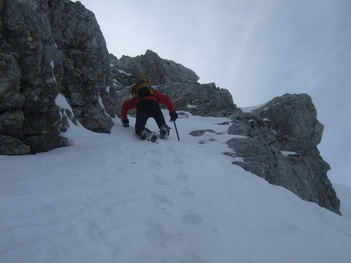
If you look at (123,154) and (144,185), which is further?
(123,154)

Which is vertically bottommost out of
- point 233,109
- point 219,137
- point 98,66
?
point 219,137

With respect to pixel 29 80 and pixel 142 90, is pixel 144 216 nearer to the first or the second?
pixel 29 80

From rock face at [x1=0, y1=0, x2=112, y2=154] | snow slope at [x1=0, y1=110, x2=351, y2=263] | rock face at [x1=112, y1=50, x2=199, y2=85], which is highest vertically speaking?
rock face at [x1=112, y1=50, x2=199, y2=85]

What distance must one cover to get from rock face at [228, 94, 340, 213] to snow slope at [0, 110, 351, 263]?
5480mm

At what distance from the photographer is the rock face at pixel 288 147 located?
13.1 m

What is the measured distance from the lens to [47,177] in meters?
5.48

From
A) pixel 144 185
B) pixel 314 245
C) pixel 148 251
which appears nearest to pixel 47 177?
pixel 144 185

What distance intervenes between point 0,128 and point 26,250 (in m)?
4.87

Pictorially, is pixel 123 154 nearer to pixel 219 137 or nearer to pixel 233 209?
pixel 233 209

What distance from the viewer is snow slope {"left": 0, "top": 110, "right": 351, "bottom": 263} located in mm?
3533

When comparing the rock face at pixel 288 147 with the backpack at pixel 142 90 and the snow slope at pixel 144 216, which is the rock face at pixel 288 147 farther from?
the snow slope at pixel 144 216

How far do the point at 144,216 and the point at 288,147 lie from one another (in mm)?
21116

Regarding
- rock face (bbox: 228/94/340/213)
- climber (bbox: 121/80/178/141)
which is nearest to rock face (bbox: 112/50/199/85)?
rock face (bbox: 228/94/340/213)

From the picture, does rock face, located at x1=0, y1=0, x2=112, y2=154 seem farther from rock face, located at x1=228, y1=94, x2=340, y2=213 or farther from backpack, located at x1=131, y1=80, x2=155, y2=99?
rock face, located at x1=228, y1=94, x2=340, y2=213
